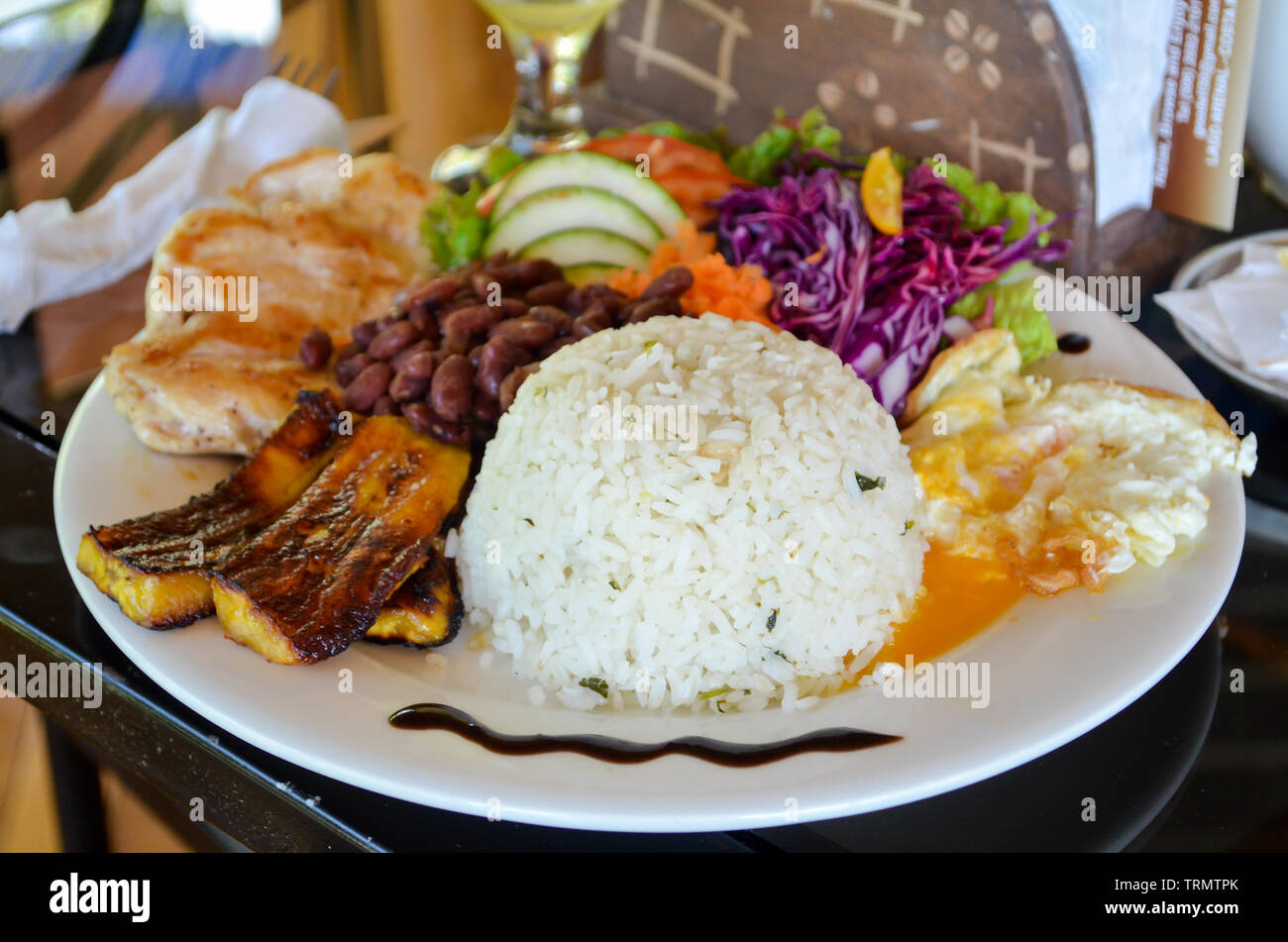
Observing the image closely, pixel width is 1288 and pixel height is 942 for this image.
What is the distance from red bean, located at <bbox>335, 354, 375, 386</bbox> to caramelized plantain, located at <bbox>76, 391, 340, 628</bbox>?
0.34 ft

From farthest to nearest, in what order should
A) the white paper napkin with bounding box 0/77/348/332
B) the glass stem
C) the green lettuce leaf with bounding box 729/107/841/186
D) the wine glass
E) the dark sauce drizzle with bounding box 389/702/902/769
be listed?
the glass stem
the wine glass
the green lettuce leaf with bounding box 729/107/841/186
the white paper napkin with bounding box 0/77/348/332
the dark sauce drizzle with bounding box 389/702/902/769

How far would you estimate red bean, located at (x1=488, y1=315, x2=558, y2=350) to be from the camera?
2.54 meters

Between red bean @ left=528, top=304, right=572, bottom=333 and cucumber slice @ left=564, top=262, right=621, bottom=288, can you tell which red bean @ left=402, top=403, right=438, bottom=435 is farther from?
cucumber slice @ left=564, top=262, right=621, bottom=288

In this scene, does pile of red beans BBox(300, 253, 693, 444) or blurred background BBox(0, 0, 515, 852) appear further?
pile of red beans BBox(300, 253, 693, 444)

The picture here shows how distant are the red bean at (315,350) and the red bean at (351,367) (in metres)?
0.10

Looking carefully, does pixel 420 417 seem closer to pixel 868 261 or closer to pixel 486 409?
pixel 486 409

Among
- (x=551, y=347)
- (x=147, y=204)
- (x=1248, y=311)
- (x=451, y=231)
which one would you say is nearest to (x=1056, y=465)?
(x=1248, y=311)

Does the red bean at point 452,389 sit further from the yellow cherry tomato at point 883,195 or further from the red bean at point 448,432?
the yellow cherry tomato at point 883,195

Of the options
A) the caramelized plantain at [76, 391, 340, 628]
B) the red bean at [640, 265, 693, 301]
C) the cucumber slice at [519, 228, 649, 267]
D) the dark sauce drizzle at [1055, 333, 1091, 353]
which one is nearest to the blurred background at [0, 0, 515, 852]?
the caramelized plantain at [76, 391, 340, 628]

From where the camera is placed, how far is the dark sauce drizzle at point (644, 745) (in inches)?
70.3

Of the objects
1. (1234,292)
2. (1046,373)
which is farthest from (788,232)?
(1234,292)

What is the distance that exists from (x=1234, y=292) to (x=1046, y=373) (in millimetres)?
501

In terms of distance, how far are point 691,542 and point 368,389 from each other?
0.89 meters

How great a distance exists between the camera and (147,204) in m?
3.46
